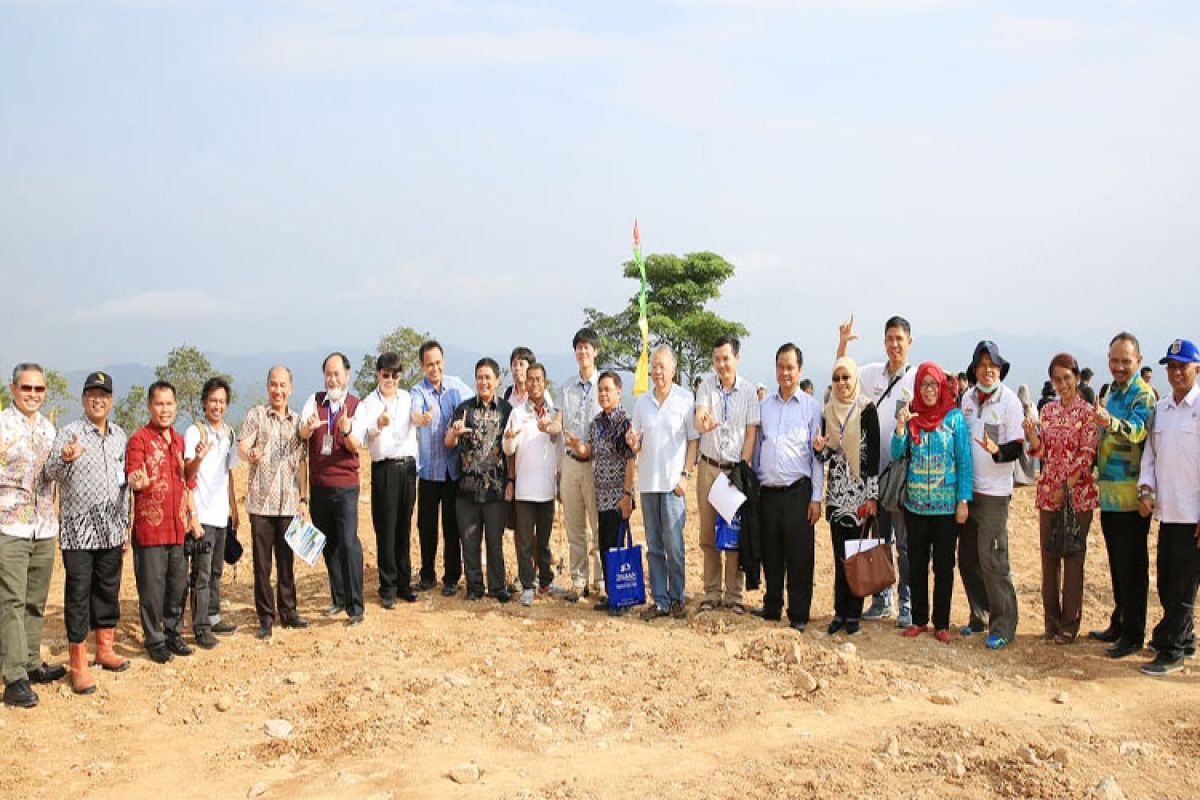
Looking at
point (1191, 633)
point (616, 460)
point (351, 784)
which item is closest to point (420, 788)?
point (351, 784)

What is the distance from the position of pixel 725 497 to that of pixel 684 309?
1790cm

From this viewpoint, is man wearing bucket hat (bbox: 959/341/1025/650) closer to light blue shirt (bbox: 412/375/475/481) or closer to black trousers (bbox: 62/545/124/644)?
light blue shirt (bbox: 412/375/475/481)

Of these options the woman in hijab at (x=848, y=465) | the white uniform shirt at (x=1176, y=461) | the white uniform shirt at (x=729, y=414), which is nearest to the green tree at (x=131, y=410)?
the white uniform shirt at (x=729, y=414)

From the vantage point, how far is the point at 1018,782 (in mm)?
4539

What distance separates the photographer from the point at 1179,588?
6191mm

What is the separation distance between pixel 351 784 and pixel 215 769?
0.82 m

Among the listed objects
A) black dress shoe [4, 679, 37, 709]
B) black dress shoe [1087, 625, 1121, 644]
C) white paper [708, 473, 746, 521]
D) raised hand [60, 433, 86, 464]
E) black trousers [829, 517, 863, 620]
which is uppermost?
raised hand [60, 433, 86, 464]

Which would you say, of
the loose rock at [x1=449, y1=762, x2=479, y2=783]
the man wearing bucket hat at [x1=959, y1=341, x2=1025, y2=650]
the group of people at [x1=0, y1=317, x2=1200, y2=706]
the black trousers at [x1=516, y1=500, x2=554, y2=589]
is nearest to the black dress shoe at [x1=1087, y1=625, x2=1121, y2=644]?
the group of people at [x1=0, y1=317, x2=1200, y2=706]

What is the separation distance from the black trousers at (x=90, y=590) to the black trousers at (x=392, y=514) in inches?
74.4

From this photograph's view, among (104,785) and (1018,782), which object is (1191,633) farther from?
(104,785)

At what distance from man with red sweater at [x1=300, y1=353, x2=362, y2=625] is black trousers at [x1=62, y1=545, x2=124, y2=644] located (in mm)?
1451

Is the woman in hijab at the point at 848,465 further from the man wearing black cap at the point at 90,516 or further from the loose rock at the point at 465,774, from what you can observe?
the man wearing black cap at the point at 90,516

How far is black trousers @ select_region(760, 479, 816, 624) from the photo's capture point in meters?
6.88

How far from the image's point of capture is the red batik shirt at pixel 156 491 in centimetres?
621
